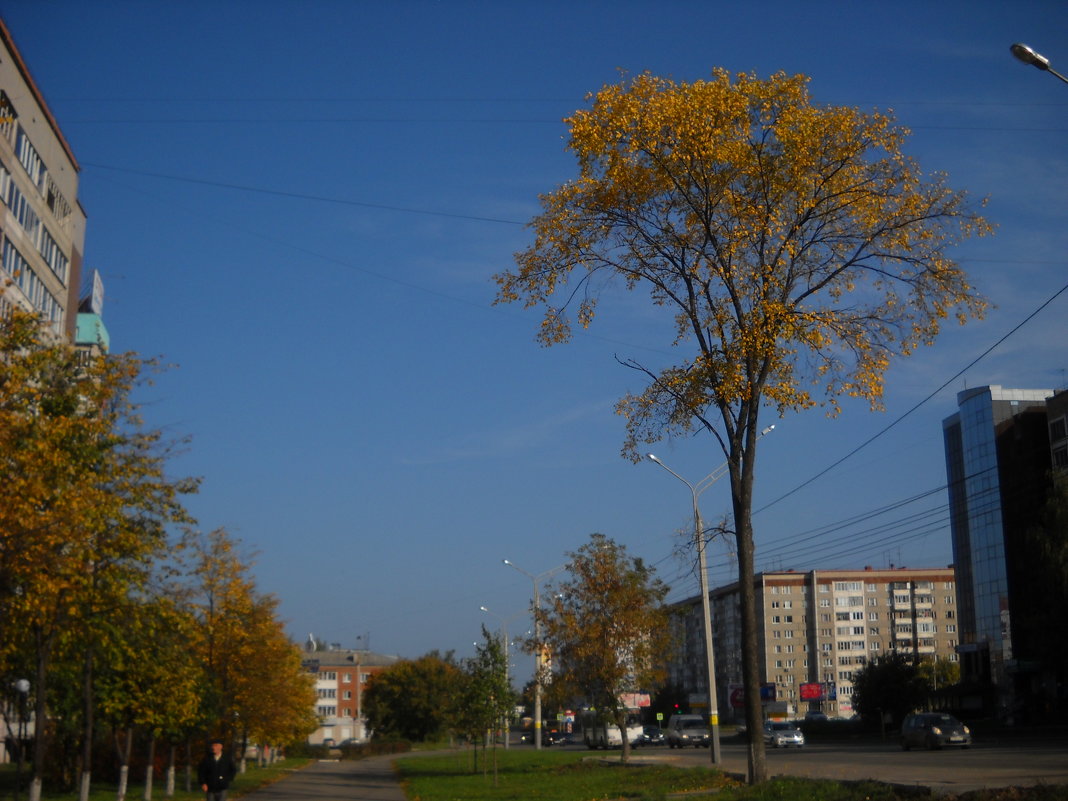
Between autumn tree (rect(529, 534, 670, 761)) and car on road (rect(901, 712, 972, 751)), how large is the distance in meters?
10.6

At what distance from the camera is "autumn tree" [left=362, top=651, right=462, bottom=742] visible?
105 metres

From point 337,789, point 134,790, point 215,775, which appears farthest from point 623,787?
point 134,790

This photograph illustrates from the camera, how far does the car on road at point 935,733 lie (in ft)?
141

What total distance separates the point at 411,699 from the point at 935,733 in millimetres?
70038

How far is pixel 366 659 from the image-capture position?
182 meters

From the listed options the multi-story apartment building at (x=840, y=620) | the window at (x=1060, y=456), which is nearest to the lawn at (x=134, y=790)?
the window at (x=1060, y=456)

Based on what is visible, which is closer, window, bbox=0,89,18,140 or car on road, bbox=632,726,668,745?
window, bbox=0,89,18,140

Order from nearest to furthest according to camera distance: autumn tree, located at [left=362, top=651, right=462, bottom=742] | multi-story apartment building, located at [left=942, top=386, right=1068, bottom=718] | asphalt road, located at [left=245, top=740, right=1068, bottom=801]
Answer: asphalt road, located at [left=245, top=740, right=1068, bottom=801] < multi-story apartment building, located at [left=942, top=386, right=1068, bottom=718] < autumn tree, located at [left=362, top=651, right=462, bottom=742]

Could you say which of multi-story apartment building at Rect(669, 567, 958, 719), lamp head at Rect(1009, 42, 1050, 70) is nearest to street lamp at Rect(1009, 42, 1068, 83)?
Result: lamp head at Rect(1009, 42, 1050, 70)

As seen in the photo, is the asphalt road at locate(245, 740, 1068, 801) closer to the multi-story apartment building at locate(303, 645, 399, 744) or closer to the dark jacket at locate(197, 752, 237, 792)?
the dark jacket at locate(197, 752, 237, 792)

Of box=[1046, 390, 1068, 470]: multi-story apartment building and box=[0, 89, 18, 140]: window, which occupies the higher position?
box=[0, 89, 18, 140]: window

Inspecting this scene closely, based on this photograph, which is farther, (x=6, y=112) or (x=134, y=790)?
(x=6, y=112)

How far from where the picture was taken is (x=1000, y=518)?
96.8 meters

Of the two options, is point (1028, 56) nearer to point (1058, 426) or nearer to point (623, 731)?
point (623, 731)
